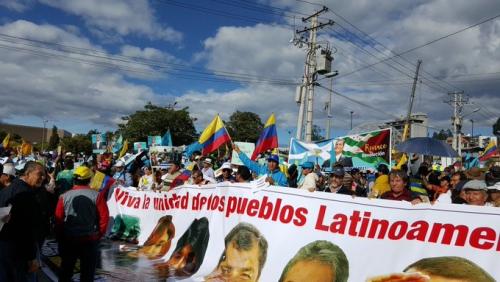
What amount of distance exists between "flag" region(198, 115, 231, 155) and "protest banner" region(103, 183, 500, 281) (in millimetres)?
2006

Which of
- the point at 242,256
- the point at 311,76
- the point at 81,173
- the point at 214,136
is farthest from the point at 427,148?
the point at 311,76

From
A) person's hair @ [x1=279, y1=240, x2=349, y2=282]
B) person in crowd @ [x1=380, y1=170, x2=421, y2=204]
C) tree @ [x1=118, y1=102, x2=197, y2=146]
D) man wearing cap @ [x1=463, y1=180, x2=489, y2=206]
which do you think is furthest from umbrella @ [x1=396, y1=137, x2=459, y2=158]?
tree @ [x1=118, y1=102, x2=197, y2=146]

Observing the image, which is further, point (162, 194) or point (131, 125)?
point (131, 125)

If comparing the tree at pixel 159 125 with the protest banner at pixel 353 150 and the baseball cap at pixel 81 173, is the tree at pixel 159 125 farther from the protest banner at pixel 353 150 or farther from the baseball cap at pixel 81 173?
the baseball cap at pixel 81 173

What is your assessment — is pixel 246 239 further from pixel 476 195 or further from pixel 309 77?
pixel 309 77

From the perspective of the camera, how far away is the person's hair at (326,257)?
4.46m

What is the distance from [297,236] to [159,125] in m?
51.7

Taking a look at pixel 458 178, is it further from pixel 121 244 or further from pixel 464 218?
pixel 121 244

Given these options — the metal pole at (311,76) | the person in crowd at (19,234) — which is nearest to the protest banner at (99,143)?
the metal pole at (311,76)

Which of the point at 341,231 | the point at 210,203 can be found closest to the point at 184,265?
the point at 210,203

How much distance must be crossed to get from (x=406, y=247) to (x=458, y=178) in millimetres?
4236

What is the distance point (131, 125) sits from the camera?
55406 mm

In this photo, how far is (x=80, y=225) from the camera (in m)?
4.64

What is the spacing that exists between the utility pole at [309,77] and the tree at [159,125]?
3147 cm
